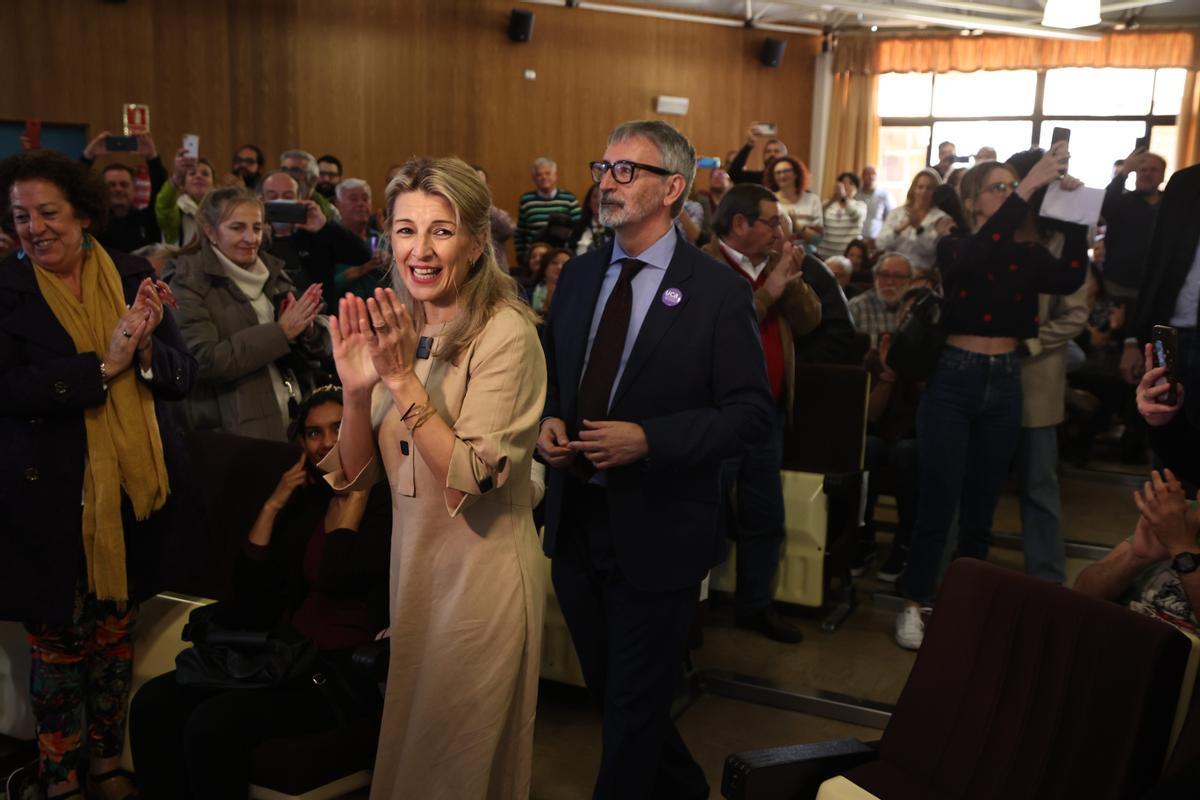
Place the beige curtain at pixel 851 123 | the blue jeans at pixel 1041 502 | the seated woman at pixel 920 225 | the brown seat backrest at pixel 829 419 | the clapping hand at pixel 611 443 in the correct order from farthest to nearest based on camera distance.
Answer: the beige curtain at pixel 851 123, the seated woman at pixel 920 225, the brown seat backrest at pixel 829 419, the blue jeans at pixel 1041 502, the clapping hand at pixel 611 443

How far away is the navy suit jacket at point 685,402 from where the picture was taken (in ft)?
6.63

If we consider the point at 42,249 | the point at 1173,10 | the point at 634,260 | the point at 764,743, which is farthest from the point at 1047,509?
the point at 1173,10

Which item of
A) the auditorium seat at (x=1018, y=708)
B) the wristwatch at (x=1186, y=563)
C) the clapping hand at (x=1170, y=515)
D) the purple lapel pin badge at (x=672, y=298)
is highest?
the purple lapel pin badge at (x=672, y=298)

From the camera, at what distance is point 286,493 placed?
2.40m

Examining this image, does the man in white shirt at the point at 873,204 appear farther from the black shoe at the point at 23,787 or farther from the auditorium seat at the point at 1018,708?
the black shoe at the point at 23,787

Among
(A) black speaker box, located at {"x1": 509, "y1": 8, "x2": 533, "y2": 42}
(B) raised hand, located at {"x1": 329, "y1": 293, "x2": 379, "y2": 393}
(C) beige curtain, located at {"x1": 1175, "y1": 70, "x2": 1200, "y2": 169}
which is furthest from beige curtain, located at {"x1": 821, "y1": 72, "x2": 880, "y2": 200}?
(B) raised hand, located at {"x1": 329, "y1": 293, "x2": 379, "y2": 393}

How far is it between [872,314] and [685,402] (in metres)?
3.10

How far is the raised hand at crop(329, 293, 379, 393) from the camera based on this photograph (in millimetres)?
1597

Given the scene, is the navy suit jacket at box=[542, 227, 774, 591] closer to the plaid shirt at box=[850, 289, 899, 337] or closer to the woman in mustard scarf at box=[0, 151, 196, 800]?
the woman in mustard scarf at box=[0, 151, 196, 800]

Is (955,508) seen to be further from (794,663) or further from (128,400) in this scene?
(128,400)

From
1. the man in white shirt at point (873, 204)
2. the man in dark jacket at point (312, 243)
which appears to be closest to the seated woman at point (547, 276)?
the man in dark jacket at point (312, 243)

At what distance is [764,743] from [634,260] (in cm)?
144

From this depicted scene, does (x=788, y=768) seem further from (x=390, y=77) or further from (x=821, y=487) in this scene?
(x=390, y=77)

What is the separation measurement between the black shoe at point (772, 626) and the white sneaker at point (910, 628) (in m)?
0.32
